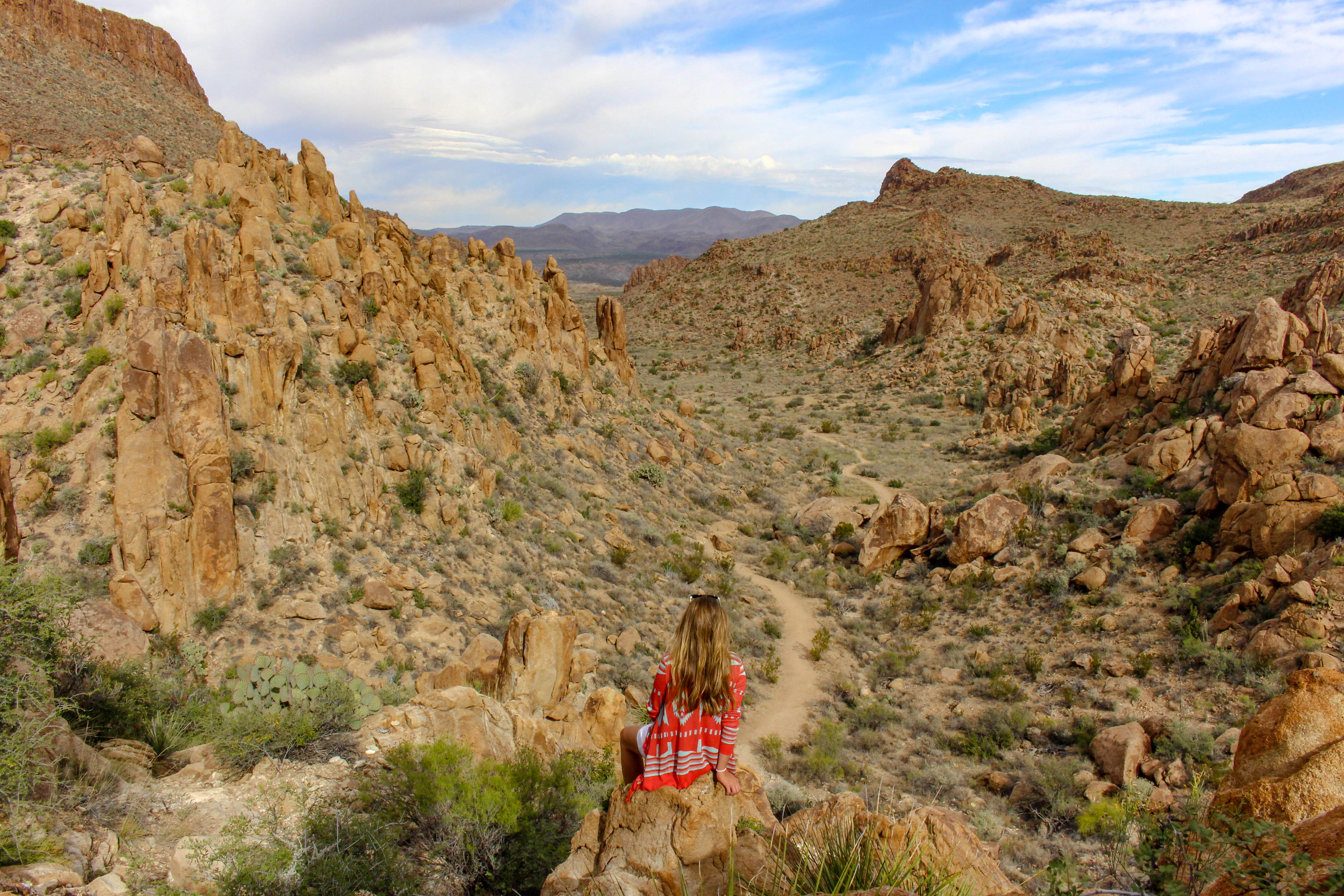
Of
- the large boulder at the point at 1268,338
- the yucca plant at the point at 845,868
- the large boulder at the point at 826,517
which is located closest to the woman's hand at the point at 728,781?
the yucca plant at the point at 845,868

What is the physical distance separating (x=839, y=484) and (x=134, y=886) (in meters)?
22.2

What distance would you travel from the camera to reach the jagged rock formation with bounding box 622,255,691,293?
84750 millimetres

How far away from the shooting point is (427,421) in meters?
14.1

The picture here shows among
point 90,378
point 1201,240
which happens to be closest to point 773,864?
point 90,378

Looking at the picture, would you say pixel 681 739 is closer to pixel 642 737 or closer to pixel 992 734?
pixel 642 737

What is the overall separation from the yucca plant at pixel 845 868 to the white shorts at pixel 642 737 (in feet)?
3.30

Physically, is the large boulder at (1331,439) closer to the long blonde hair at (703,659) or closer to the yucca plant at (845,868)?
the yucca plant at (845,868)

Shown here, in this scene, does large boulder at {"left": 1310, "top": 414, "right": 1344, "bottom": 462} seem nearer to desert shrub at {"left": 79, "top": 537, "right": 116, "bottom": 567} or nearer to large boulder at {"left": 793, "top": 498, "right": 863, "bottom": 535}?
large boulder at {"left": 793, "top": 498, "right": 863, "bottom": 535}

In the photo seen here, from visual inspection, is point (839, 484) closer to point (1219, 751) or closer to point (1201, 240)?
point (1219, 751)

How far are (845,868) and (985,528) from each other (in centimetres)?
1390

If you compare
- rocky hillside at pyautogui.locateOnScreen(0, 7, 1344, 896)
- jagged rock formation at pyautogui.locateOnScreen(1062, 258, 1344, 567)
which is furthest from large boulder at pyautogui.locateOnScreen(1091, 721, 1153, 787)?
jagged rock formation at pyautogui.locateOnScreen(1062, 258, 1344, 567)

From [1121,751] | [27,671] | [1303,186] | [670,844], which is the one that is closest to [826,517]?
[1121,751]

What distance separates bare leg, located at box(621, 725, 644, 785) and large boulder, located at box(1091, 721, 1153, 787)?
7.03m

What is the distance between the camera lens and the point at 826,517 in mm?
20188
